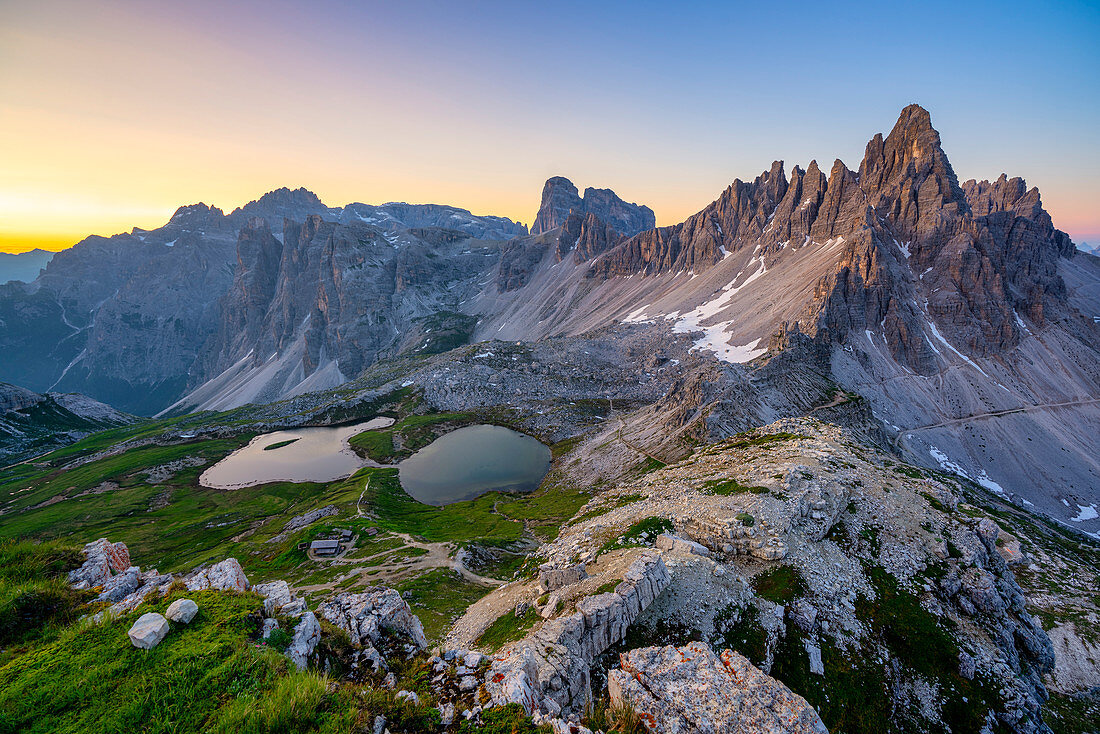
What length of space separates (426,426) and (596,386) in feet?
161

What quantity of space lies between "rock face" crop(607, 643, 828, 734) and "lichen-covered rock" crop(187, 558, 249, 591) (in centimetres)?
1361

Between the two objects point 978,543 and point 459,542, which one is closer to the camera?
point 978,543

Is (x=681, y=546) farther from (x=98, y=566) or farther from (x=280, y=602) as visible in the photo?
(x=98, y=566)

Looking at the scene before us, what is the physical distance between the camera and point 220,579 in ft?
47.3

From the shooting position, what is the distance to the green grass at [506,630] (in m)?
24.3

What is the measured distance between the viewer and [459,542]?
49.8 meters

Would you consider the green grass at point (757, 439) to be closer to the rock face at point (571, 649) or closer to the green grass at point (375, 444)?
the rock face at point (571, 649)

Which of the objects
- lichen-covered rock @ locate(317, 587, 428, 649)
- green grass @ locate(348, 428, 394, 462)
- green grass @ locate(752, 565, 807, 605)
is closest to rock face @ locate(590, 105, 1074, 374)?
green grass @ locate(752, 565, 807, 605)

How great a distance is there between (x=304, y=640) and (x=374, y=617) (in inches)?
139

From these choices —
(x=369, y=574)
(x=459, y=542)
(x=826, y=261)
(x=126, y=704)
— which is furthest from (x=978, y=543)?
(x=826, y=261)

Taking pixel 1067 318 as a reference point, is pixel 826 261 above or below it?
above

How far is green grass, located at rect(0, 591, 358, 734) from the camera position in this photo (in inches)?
297

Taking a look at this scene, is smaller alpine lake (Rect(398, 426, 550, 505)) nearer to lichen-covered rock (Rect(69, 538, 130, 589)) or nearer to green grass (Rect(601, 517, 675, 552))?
green grass (Rect(601, 517, 675, 552))

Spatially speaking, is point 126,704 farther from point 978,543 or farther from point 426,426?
point 426,426
